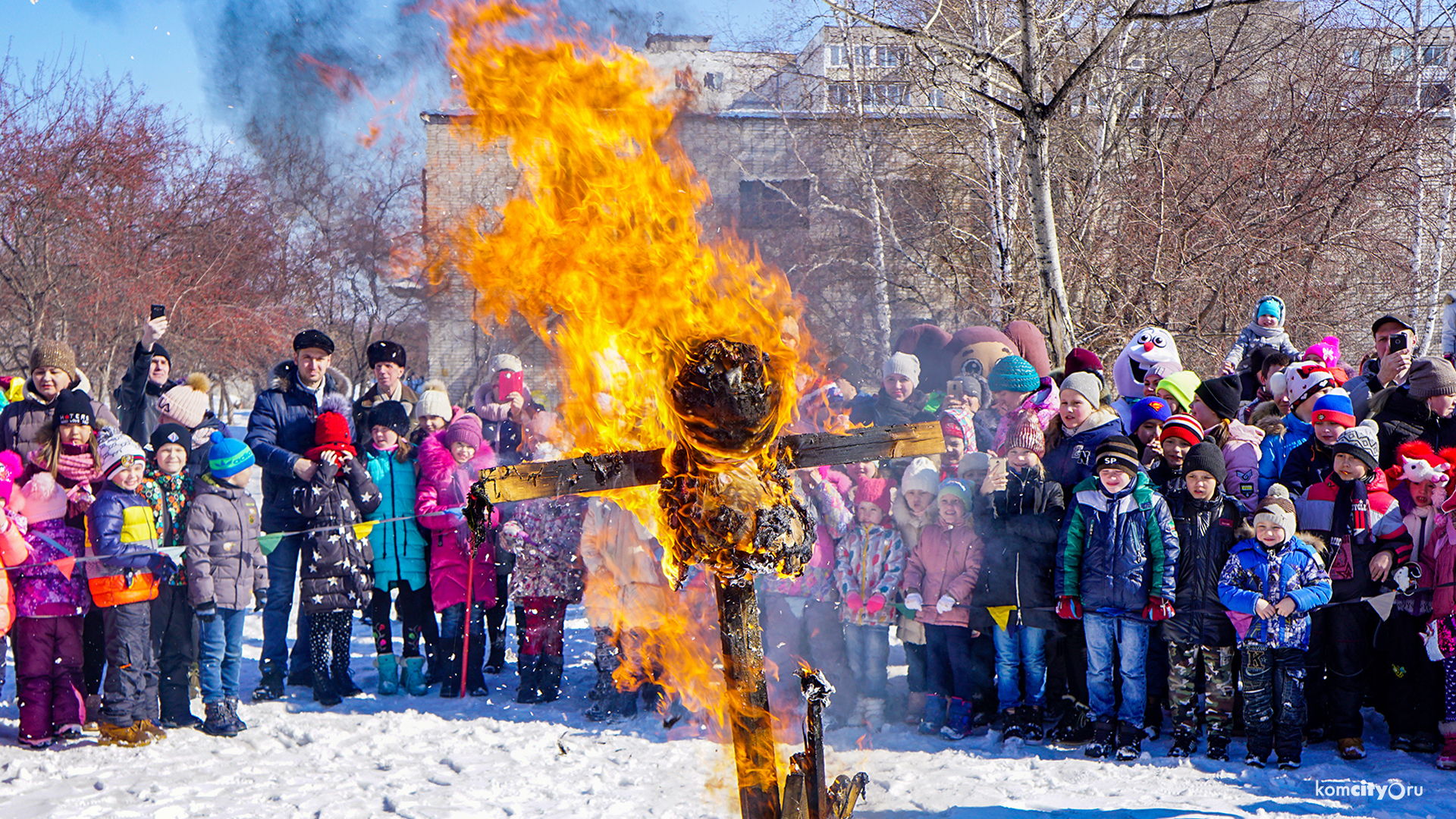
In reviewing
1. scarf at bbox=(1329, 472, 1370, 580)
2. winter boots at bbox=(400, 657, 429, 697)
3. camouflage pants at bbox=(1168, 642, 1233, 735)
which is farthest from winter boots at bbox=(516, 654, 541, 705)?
scarf at bbox=(1329, 472, 1370, 580)

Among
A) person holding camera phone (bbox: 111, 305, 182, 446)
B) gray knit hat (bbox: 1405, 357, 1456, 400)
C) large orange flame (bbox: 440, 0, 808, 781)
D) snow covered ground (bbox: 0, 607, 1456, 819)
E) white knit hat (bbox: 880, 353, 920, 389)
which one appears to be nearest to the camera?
large orange flame (bbox: 440, 0, 808, 781)

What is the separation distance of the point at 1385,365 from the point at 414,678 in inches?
274

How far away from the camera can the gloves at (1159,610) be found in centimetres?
552

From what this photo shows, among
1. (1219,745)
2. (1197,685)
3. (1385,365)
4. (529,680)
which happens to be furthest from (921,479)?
(1385,365)

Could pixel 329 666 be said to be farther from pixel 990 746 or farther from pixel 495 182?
pixel 495 182

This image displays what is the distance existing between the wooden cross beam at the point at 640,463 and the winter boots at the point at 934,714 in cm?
325

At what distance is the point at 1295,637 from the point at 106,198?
14674mm

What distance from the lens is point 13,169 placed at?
12.8 meters

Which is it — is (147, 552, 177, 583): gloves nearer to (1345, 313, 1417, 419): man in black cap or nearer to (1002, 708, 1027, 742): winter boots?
(1002, 708, 1027, 742): winter boots

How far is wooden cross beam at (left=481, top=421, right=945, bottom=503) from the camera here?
8.84 feet

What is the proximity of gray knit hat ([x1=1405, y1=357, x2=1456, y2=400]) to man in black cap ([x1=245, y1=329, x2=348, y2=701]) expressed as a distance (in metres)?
6.94

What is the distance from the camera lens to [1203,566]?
5.53 metres

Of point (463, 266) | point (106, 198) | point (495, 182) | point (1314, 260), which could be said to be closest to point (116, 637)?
point (463, 266)

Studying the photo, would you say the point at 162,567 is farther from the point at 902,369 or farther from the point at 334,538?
the point at 902,369
